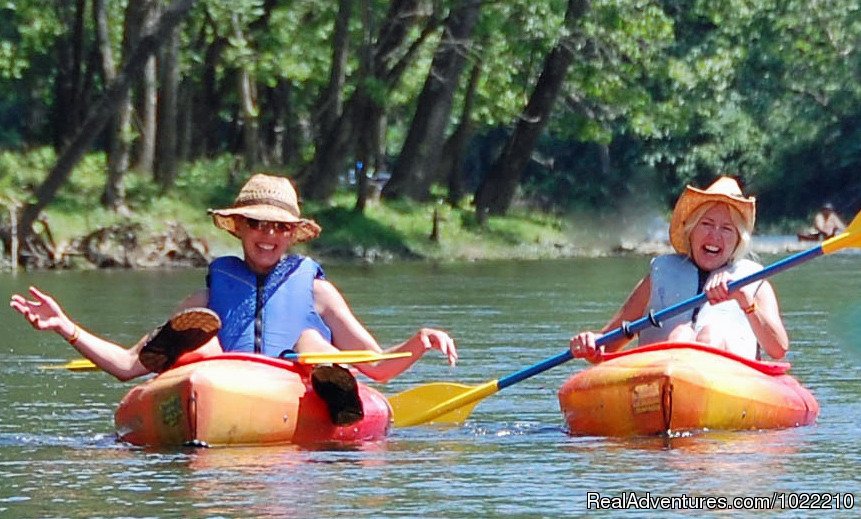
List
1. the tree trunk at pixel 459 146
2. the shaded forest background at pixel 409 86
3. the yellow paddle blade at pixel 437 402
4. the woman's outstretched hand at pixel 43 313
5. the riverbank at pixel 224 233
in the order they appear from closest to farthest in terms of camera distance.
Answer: the woman's outstretched hand at pixel 43 313 → the yellow paddle blade at pixel 437 402 → the riverbank at pixel 224 233 → the shaded forest background at pixel 409 86 → the tree trunk at pixel 459 146

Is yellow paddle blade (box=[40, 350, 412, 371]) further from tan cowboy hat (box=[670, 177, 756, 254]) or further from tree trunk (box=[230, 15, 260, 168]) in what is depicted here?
tree trunk (box=[230, 15, 260, 168])

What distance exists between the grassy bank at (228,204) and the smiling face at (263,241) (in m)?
18.6

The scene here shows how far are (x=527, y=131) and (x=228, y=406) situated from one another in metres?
28.9

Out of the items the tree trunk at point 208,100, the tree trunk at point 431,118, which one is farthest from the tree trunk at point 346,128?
the tree trunk at point 208,100

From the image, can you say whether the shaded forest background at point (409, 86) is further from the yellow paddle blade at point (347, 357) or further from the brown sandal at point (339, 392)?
the yellow paddle blade at point (347, 357)

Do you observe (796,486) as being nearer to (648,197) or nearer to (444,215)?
(444,215)

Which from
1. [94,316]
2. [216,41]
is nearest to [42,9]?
[216,41]

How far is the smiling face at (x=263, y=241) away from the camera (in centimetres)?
994

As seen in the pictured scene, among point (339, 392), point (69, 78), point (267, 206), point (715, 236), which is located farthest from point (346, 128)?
point (339, 392)

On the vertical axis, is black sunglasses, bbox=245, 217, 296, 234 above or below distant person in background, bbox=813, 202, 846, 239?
below

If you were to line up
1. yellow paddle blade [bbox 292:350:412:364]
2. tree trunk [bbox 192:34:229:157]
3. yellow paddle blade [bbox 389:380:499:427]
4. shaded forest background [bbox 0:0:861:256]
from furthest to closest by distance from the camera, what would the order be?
1. tree trunk [bbox 192:34:229:157]
2. shaded forest background [bbox 0:0:861:256]
3. yellow paddle blade [bbox 389:380:499:427]
4. yellow paddle blade [bbox 292:350:412:364]

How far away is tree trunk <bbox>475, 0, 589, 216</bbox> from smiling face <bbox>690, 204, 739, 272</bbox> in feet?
82.1

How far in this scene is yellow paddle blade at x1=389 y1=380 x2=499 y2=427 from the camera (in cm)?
1070

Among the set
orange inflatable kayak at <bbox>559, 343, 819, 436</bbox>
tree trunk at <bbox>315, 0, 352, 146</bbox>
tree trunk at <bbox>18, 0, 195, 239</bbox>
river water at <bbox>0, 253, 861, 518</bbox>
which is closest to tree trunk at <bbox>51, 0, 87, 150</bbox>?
tree trunk at <bbox>315, 0, 352, 146</bbox>
